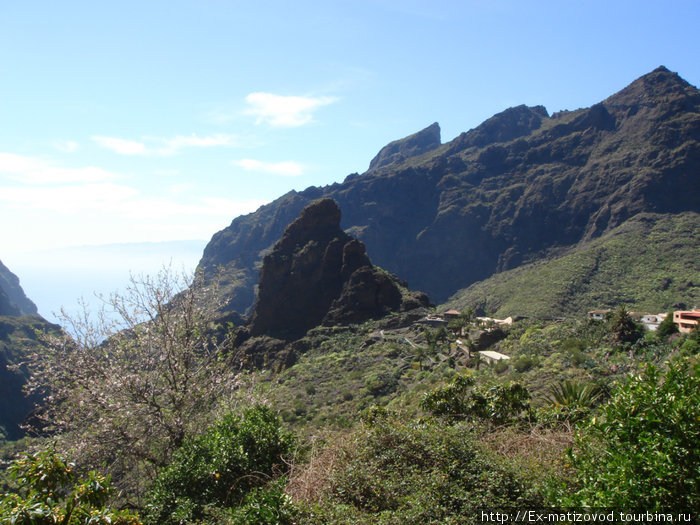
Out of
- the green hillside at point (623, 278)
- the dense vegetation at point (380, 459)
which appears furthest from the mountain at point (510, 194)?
the dense vegetation at point (380, 459)

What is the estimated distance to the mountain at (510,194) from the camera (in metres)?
103

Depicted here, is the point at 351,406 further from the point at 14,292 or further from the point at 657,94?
the point at 14,292

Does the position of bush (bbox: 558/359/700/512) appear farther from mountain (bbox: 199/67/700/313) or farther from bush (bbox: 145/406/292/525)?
mountain (bbox: 199/67/700/313)

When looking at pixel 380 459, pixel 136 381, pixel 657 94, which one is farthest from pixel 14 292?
pixel 657 94

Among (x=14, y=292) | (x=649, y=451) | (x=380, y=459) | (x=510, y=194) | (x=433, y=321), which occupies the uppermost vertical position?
(x=510, y=194)

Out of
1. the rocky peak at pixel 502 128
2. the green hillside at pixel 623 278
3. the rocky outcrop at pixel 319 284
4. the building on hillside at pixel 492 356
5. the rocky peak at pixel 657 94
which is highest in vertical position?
the rocky peak at pixel 502 128

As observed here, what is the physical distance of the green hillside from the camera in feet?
198

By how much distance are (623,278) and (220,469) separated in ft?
243

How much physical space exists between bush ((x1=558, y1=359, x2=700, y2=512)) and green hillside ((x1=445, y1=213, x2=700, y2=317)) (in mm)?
59708

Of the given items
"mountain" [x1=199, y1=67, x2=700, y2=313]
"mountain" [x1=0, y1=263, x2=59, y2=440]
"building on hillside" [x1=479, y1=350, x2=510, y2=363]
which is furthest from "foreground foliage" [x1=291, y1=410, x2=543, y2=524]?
"mountain" [x1=199, y1=67, x2=700, y2=313]

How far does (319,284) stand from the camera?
57750 mm

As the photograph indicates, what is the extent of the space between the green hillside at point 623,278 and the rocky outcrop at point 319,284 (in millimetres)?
23493

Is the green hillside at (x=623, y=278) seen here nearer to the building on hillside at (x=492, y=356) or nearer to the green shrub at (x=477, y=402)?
the building on hillside at (x=492, y=356)

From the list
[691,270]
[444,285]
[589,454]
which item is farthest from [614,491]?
[444,285]
